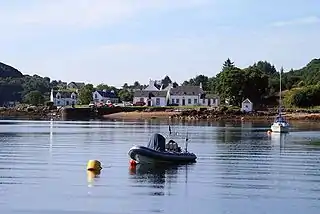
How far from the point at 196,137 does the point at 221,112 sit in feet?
Result: 217

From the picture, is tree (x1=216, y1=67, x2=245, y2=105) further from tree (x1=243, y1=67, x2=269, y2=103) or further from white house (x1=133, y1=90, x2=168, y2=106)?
white house (x1=133, y1=90, x2=168, y2=106)

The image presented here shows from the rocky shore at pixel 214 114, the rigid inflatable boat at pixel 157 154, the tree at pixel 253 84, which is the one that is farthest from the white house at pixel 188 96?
the rigid inflatable boat at pixel 157 154

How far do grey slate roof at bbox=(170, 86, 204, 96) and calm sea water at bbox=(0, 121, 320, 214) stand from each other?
114m

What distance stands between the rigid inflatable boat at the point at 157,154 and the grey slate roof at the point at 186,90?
12883cm

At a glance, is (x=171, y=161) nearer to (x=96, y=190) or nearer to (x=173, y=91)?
(x=96, y=190)

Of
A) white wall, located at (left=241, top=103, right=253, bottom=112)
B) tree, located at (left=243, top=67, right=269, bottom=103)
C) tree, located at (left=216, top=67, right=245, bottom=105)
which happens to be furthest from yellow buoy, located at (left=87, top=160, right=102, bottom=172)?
tree, located at (left=243, top=67, right=269, bottom=103)

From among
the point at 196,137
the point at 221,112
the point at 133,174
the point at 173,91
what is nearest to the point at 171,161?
the point at 133,174

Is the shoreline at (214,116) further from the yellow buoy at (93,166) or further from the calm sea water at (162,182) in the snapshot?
the yellow buoy at (93,166)

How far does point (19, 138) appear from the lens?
7744 cm

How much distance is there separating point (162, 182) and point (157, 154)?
7.71m

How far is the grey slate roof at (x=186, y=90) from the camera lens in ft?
584

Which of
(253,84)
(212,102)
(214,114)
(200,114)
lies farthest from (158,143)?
(212,102)

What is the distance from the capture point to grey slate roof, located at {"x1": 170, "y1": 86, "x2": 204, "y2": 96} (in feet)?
584

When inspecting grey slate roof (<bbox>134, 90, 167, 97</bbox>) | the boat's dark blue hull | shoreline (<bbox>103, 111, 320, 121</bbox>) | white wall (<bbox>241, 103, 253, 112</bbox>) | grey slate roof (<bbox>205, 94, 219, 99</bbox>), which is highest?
grey slate roof (<bbox>134, 90, 167, 97</bbox>)
